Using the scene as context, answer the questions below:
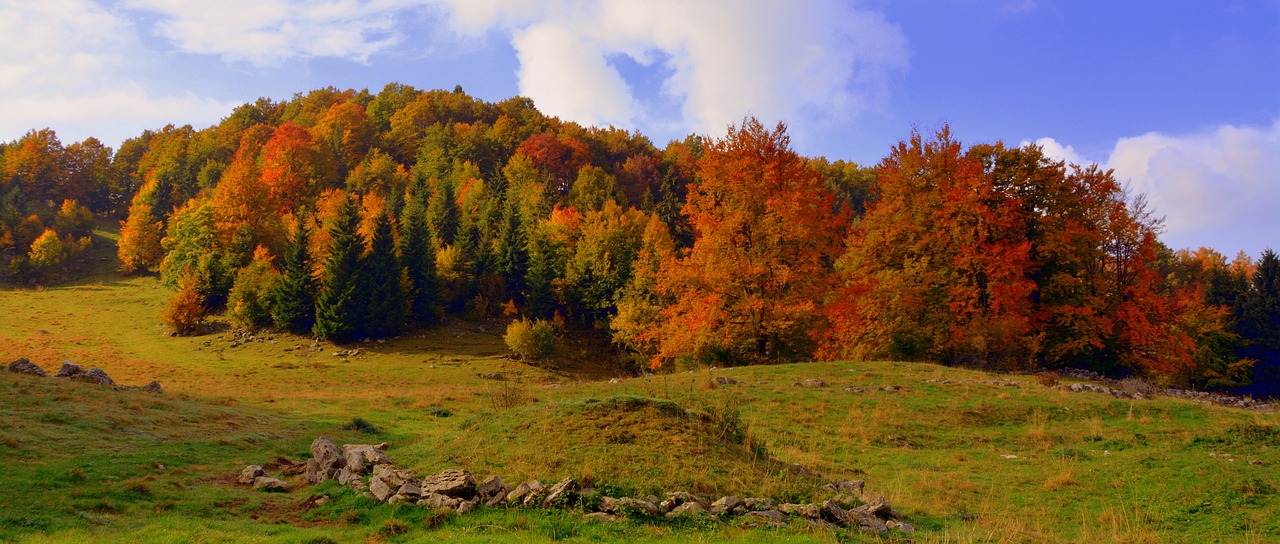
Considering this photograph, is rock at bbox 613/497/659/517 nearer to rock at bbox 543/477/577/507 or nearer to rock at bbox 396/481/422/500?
rock at bbox 543/477/577/507

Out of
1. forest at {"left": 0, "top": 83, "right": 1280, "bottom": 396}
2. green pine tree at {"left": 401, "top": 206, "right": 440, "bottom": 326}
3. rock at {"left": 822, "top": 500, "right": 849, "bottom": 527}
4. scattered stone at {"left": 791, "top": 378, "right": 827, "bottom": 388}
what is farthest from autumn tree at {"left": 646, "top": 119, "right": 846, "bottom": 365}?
green pine tree at {"left": 401, "top": 206, "right": 440, "bottom": 326}

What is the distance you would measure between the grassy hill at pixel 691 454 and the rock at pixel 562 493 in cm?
35

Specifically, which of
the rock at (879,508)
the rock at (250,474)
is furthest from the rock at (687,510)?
the rock at (250,474)

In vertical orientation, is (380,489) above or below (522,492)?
below

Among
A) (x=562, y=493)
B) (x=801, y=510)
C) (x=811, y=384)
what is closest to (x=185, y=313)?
(x=811, y=384)

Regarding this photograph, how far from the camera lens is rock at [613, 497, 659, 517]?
9.64 meters

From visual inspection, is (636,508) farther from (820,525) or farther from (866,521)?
(866,521)

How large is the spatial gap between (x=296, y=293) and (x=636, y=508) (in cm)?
5941

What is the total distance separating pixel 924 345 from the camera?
33250 millimetres

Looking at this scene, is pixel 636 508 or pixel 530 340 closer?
pixel 636 508

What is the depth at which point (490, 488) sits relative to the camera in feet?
33.9

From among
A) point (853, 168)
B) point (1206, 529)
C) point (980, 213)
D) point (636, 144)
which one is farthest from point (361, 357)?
point (853, 168)

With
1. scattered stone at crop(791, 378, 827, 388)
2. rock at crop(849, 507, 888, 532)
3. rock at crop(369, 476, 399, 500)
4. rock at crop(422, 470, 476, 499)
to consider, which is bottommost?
rock at crop(369, 476, 399, 500)

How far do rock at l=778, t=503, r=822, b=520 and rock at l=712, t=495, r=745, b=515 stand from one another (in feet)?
2.17
